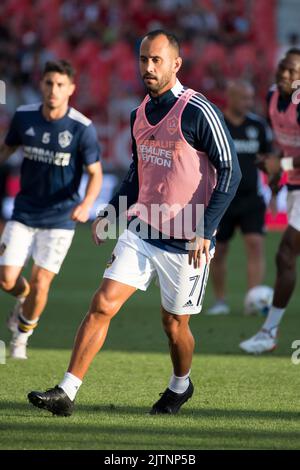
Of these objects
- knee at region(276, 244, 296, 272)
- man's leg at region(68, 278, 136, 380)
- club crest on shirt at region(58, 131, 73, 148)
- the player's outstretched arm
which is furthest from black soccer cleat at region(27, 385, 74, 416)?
knee at region(276, 244, 296, 272)

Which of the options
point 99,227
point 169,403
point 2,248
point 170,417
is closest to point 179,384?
point 169,403

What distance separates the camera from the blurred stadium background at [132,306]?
6.85 meters

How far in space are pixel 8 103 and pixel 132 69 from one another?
2.97 m

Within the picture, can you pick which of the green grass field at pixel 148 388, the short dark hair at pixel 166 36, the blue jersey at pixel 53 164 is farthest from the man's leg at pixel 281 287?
the short dark hair at pixel 166 36

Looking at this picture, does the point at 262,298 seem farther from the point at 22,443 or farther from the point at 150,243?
the point at 22,443

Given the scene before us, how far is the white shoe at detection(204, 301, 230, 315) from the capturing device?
1323 centimetres

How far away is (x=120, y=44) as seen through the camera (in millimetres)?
26312

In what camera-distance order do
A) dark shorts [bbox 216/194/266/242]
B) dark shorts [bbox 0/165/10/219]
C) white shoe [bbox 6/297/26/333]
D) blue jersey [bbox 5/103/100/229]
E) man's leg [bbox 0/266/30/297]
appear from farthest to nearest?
1. dark shorts [bbox 0/165/10/219]
2. dark shorts [bbox 216/194/266/242]
3. white shoe [bbox 6/297/26/333]
4. blue jersey [bbox 5/103/100/229]
5. man's leg [bbox 0/266/30/297]

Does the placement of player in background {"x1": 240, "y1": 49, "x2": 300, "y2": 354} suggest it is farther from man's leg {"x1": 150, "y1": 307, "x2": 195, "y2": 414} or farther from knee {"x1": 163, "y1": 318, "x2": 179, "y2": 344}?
knee {"x1": 163, "y1": 318, "x2": 179, "y2": 344}

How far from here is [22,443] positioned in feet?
20.7

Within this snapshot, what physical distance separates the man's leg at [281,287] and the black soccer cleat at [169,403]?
9.49ft

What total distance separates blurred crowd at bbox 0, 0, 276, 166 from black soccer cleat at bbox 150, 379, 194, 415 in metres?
18.0

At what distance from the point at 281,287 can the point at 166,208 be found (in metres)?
3.18

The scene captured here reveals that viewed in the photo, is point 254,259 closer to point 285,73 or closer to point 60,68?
point 285,73
